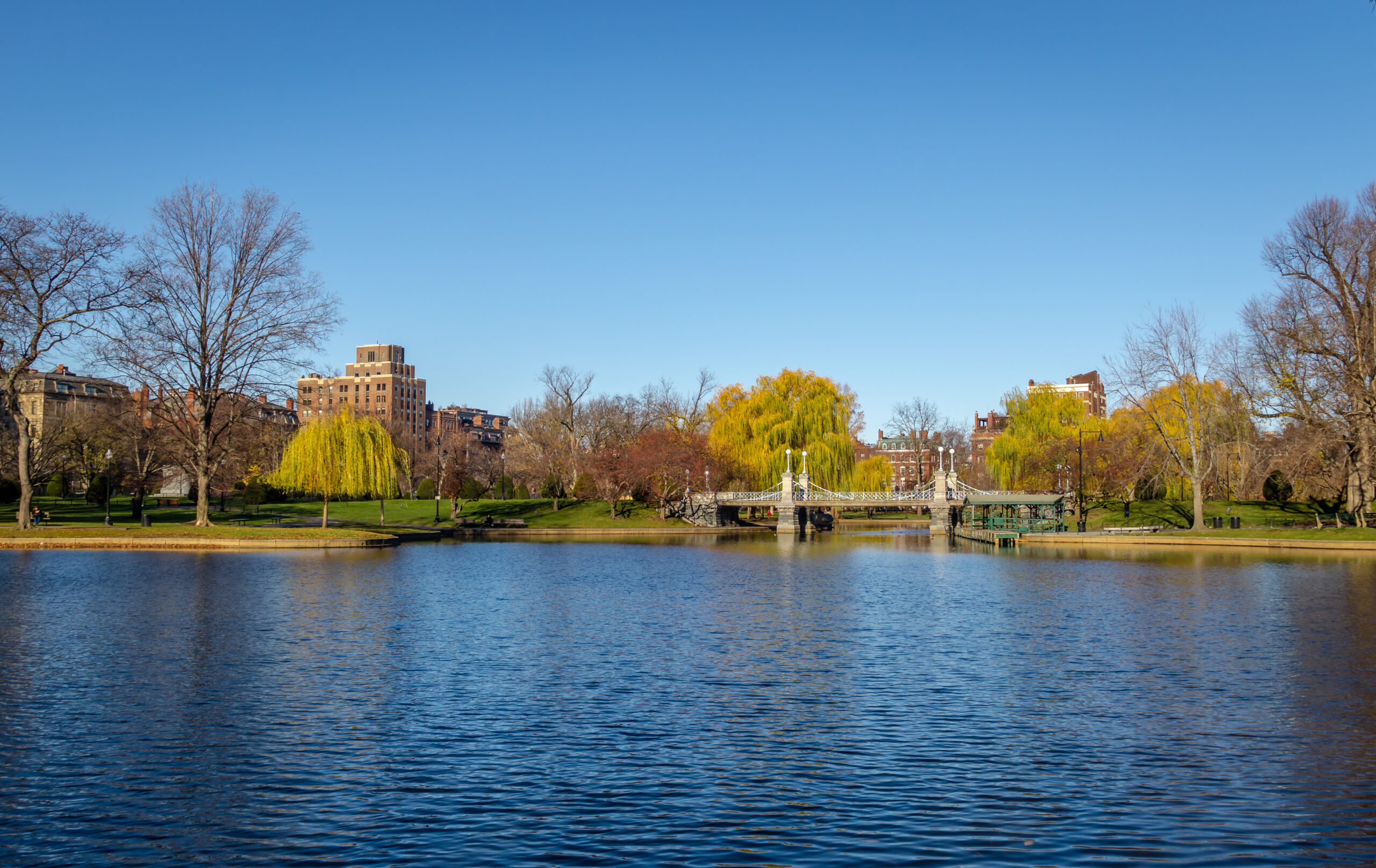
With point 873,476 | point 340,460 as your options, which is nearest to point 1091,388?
point 873,476

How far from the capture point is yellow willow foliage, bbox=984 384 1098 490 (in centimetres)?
7956

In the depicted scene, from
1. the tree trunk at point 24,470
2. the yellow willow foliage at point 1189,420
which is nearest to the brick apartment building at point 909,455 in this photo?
the yellow willow foliage at point 1189,420

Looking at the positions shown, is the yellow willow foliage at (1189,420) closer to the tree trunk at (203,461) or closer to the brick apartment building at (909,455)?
the brick apartment building at (909,455)

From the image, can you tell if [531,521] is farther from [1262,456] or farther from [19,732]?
[19,732]

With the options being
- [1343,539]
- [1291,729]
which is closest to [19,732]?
[1291,729]

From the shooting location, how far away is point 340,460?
5478cm

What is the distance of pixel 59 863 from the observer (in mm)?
8875

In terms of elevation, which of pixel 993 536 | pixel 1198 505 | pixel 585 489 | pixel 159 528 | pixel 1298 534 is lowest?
pixel 993 536

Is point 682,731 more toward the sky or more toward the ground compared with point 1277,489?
more toward the ground

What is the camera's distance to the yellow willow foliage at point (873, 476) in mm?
85562

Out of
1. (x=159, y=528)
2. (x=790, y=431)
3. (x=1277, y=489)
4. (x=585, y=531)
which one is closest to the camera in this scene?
(x=159, y=528)

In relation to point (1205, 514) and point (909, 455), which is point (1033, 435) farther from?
point (909, 455)

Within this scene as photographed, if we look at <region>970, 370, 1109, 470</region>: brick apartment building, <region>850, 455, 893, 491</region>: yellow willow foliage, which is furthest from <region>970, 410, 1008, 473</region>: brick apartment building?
<region>850, 455, 893, 491</region>: yellow willow foliage

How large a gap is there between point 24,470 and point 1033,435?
6609 centimetres
